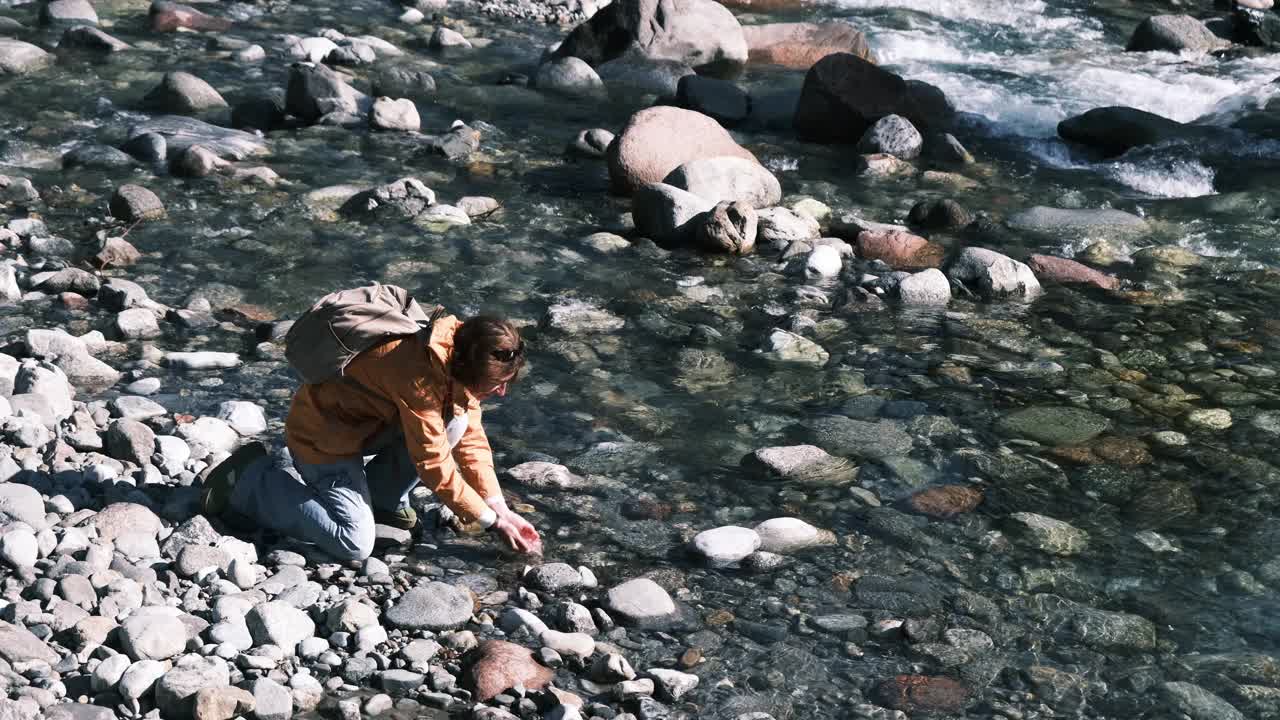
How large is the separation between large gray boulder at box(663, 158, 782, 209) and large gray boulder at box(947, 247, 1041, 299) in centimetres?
154

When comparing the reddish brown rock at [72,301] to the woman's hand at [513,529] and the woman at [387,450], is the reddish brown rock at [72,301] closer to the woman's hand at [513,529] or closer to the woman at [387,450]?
the woman at [387,450]

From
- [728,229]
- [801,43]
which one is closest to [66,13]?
[801,43]

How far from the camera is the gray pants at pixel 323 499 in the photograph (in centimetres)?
489

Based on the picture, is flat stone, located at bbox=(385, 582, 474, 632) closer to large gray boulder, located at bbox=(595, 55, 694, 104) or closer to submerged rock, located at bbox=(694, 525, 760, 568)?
submerged rock, located at bbox=(694, 525, 760, 568)

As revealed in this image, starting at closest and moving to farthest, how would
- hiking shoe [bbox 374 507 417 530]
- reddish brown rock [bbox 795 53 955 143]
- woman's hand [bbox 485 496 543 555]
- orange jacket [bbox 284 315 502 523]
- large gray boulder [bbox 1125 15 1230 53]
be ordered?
orange jacket [bbox 284 315 502 523] < woman's hand [bbox 485 496 543 555] < hiking shoe [bbox 374 507 417 530] < reddish brown rock [bbox 795 53 955 143] < large gray boulder [bbox 1125 15 1230 53]

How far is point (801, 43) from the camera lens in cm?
1493

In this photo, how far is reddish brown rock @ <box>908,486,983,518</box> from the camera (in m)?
5.70

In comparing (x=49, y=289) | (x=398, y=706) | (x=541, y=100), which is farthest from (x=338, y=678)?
(x=541, y=100)

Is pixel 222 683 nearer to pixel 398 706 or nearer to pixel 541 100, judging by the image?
pixel 398 706

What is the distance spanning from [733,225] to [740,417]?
103 inches

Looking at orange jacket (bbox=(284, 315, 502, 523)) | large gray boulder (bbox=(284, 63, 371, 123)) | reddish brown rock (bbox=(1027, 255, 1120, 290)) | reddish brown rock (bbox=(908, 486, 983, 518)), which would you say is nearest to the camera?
orange jacket (bbox=(284, 315, 502, 523))

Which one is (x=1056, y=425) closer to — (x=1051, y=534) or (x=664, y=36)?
(x=1051, y=534)

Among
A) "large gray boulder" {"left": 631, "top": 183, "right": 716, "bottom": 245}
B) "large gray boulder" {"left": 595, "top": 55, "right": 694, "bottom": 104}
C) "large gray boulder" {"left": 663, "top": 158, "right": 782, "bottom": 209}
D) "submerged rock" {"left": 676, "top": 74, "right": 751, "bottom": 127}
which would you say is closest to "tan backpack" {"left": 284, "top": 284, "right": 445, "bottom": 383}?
"large gray boulder" {"left": 631, "top": 183, "right": 716, "bottom": 245}

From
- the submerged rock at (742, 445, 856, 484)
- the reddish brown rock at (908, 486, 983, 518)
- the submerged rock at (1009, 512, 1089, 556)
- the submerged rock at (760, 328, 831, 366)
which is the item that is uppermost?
the submerged rock at (1009, 512, 1089, 556)
